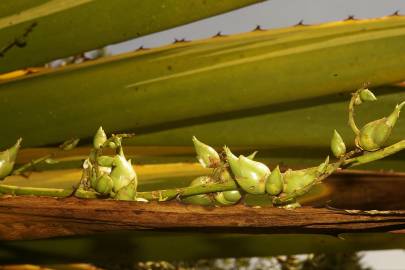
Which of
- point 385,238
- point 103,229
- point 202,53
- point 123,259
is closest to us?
point 103,229

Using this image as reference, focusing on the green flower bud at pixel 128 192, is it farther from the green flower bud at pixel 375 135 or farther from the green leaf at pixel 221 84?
the green leaf at pixel 221 84

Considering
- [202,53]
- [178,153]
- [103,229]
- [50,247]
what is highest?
[202,53]

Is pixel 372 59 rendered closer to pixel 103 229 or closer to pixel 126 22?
pixel 126 22

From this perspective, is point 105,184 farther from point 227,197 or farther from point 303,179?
point 303,179

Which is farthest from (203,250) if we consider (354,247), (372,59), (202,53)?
(372,59)

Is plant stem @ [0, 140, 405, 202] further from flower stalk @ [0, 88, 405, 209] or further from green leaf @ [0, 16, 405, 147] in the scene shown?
green leaf @ [0, 16, 405, 147]

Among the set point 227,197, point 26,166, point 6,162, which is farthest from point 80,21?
point 227,197

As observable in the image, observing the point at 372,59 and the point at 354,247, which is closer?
the point at 372,59
